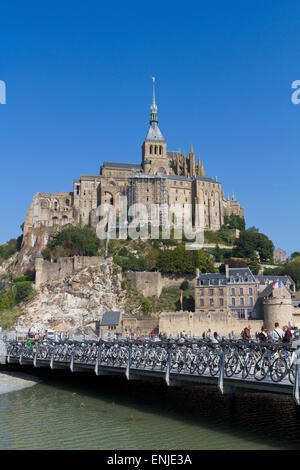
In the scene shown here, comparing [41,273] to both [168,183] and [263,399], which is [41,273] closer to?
[168,183]

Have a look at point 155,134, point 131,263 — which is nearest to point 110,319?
point 131,263

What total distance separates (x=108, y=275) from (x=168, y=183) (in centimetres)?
2655

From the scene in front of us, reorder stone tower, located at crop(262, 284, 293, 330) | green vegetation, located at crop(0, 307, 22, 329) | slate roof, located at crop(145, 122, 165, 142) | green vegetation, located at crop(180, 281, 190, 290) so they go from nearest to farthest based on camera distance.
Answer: stone tower, located at crop(262, 284, 293, 330) < green vegetation, located at crop(0, 307, 22, 329) < green vegetation, located at crop(180, 281, 190, 290) < slate roof, located at crop(145, 122, 165, 142)

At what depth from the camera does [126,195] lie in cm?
7594

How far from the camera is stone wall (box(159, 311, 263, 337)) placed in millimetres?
46750

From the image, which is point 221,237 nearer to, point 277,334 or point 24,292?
point 24,292

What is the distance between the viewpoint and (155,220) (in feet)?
231

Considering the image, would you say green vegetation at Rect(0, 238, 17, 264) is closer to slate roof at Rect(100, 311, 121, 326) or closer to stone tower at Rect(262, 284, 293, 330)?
slate roof at Rect(100, 311, 121, 326)

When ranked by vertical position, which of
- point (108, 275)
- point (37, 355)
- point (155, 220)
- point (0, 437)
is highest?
point (155, 220)

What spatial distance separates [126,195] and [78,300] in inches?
1060

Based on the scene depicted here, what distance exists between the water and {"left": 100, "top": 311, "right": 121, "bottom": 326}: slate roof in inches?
909

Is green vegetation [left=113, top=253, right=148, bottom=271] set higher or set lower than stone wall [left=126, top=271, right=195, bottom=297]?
higher

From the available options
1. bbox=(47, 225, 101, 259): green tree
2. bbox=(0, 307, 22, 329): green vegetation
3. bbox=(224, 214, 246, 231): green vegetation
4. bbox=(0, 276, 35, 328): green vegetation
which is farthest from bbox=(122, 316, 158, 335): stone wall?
bbox=(224, 214, 246, 231): green vegetation
